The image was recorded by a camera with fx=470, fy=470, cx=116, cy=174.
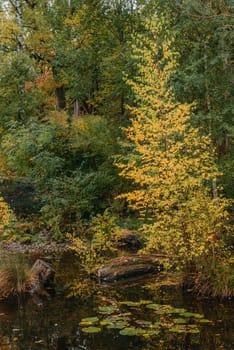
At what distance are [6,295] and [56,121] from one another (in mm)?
9802

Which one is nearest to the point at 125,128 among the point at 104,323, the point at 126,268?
the point at 126,268

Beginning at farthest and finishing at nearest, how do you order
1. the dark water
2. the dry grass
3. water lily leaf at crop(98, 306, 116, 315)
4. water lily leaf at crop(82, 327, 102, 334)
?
the dry grass → water lily leaf at crop(98, 306, 116, 315) → water lily leaf at crop(82, 327, 102, 334) → the dark water

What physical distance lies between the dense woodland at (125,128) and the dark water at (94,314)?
706 millimetres

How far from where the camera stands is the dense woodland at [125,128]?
7.86 metres

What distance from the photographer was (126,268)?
31.3ft

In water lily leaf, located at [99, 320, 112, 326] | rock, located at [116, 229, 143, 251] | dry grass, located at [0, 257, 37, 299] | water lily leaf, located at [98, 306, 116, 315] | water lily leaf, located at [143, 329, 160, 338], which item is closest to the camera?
water lily leaf, located at [143, 329, 160, 338]

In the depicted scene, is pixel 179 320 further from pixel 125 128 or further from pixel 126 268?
pixel 125 128

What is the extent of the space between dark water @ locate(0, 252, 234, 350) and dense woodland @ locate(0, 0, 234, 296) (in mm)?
706

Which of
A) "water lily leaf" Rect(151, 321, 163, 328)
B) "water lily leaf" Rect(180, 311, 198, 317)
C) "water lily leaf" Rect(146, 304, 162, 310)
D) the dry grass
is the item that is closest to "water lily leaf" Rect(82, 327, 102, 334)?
"water lily leaf" Rect(151, 321, 163, 328)

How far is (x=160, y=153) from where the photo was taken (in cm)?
779

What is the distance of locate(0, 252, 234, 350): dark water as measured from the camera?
5.90 metres

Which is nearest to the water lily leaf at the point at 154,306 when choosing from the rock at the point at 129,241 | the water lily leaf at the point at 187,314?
the water lily leaf at the point at 187,314

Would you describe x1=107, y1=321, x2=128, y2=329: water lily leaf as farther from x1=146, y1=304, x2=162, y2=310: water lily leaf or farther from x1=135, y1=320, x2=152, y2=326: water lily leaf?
x1=146, y1=304, x2=162, y2=310: water lily leaf

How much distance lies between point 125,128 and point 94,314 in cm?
427
